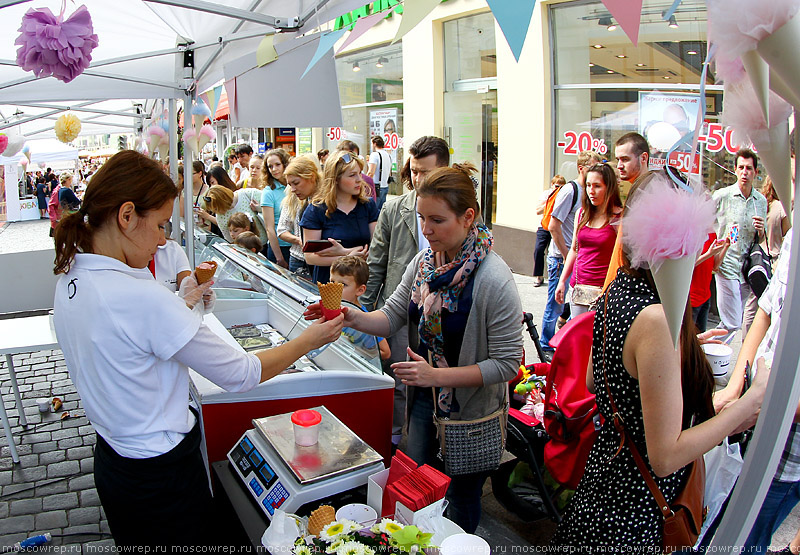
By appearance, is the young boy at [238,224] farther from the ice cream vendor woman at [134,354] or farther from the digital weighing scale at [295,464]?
the ice cream vendor woman at [134,354]

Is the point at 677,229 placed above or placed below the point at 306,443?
above

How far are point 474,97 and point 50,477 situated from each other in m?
9.00

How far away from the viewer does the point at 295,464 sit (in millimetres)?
2113

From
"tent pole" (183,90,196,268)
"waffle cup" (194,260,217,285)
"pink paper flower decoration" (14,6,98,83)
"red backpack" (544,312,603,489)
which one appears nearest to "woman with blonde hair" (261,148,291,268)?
"tent pole" (183,90,196,268)

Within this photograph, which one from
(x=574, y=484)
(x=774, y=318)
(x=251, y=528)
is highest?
(x=774, y=318)

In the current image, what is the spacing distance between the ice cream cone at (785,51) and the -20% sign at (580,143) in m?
8.19

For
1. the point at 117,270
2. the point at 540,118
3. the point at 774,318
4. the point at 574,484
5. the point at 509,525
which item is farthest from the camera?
the point at 540,118

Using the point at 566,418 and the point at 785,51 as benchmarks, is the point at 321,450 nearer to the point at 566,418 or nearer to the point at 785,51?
the point at 566,418

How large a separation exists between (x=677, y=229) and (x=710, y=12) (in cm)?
37

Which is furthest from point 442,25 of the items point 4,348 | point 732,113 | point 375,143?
point 732,113

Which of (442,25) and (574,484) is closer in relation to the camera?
(574,484)

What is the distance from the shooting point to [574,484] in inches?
103

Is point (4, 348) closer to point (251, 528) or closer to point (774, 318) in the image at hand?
point (251, 528)

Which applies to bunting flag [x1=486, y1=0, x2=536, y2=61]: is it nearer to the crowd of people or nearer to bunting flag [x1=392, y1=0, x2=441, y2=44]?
bunting flag [x1=392, y1=0, x2=441, y2=44]
